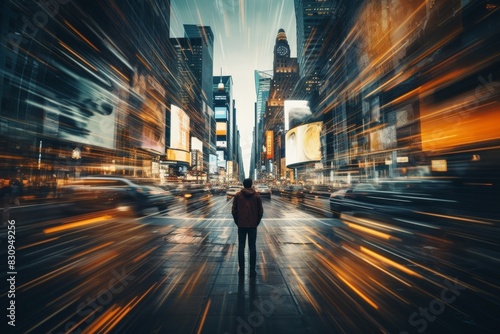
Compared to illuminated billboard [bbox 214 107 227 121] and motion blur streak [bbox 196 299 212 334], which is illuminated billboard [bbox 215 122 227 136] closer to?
illuminated billboard [bbox 214 107 227 121]

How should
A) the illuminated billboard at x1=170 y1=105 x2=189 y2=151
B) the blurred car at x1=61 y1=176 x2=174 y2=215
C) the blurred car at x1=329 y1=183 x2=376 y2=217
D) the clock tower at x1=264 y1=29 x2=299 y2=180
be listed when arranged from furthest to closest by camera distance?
1. the clock tower at x1=264 y1=29 x2=299 y2=180
2. the illuminated billboard at x1=170 y1=105 x2=189 y2=151
3. the blurred car at x1=61 y1=176 x2=174 y2=215
4. the blurred car at x1=329 y1=183 x2=376 y2=217

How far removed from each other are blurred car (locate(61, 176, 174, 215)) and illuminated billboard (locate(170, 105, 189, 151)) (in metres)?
64.0

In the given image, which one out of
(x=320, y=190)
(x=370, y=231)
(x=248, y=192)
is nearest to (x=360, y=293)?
(x=248, y=192)

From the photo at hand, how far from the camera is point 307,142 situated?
2874 inches

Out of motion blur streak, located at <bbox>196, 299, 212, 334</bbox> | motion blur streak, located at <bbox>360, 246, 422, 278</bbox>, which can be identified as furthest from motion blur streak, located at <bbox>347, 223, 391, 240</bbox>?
motion blur streak, located at <bbox>196, 299, 212, 334</bbox>

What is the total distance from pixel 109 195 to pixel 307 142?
6548 cm

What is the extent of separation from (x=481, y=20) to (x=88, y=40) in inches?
2130

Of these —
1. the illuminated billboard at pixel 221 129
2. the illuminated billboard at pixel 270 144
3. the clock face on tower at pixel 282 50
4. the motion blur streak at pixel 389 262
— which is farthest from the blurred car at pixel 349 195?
the clock face on tower at pixel 282 50

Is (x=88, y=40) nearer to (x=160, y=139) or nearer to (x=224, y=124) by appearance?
(x=160, y=139)

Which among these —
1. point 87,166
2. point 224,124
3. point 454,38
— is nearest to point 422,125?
point 454,38

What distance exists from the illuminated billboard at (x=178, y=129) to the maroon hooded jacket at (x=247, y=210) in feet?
243

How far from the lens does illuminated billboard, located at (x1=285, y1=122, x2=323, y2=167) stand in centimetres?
7175

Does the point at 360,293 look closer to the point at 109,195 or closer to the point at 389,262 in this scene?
the point at 389,262

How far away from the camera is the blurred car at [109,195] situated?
1209 cm
